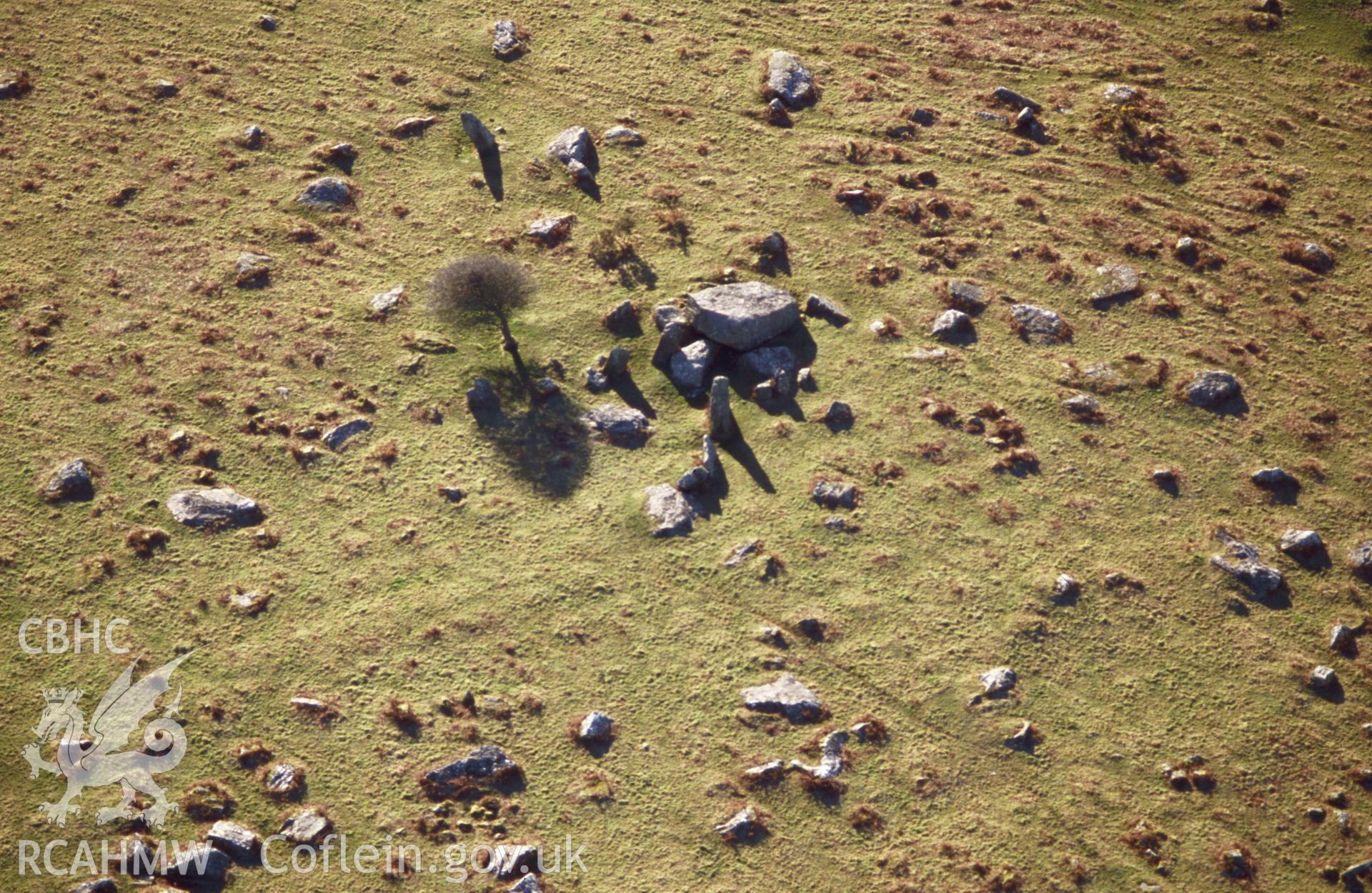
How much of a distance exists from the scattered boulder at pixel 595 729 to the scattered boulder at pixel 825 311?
15801 mm

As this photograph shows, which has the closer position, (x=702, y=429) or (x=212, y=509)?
(x=212, y=509)

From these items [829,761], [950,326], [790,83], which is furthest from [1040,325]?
[829,761]

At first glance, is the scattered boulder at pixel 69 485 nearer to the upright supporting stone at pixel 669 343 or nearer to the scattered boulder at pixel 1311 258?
the upright supporting stone at pixel 669 343

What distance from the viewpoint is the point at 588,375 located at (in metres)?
33.8

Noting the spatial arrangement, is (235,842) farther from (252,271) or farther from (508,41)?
(508,41)

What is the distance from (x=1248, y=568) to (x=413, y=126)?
33.5 metres

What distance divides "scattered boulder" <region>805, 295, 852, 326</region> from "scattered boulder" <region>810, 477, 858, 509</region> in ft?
22.1

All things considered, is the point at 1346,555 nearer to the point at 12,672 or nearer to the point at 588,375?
the point at 588,375

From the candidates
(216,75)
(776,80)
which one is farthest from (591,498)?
(216,75)

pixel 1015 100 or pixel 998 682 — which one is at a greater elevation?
pixel 1015 100

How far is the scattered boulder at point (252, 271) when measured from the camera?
36094 mm

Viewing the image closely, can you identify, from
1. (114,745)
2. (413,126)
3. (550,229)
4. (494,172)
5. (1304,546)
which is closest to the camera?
(114,745)

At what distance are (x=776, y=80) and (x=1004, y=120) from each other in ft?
30.3

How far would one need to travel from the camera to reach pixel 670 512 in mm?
30438
